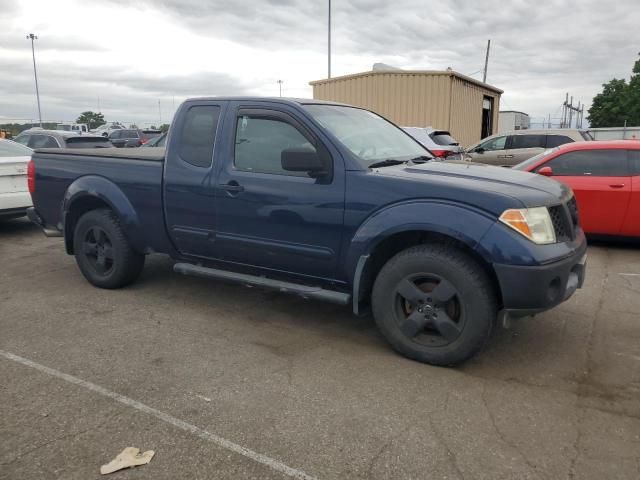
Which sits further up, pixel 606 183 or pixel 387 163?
pixel 387 163

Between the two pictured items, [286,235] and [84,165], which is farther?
[84,165]

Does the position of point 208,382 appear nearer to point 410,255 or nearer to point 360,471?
point 360,471

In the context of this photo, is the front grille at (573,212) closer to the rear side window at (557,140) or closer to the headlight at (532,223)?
the headlight at (532,223)

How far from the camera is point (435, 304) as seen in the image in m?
3.48

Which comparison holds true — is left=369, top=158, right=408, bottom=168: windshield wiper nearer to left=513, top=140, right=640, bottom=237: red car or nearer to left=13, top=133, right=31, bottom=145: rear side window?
left=513, top=140, right=640, bottom=237: red car

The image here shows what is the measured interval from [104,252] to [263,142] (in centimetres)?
213

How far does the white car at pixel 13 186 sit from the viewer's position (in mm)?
7559

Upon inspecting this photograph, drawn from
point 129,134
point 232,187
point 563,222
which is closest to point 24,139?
point 232,187

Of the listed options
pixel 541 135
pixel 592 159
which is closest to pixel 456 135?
pixel 541 135

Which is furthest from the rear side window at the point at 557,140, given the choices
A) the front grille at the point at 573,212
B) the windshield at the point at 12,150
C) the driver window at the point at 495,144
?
the windshield at the point at 12,150

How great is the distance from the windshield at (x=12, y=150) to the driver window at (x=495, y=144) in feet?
33.0

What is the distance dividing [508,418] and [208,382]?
1814 millimetres

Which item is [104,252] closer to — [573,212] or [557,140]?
[573,212]

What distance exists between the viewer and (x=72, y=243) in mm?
5434
